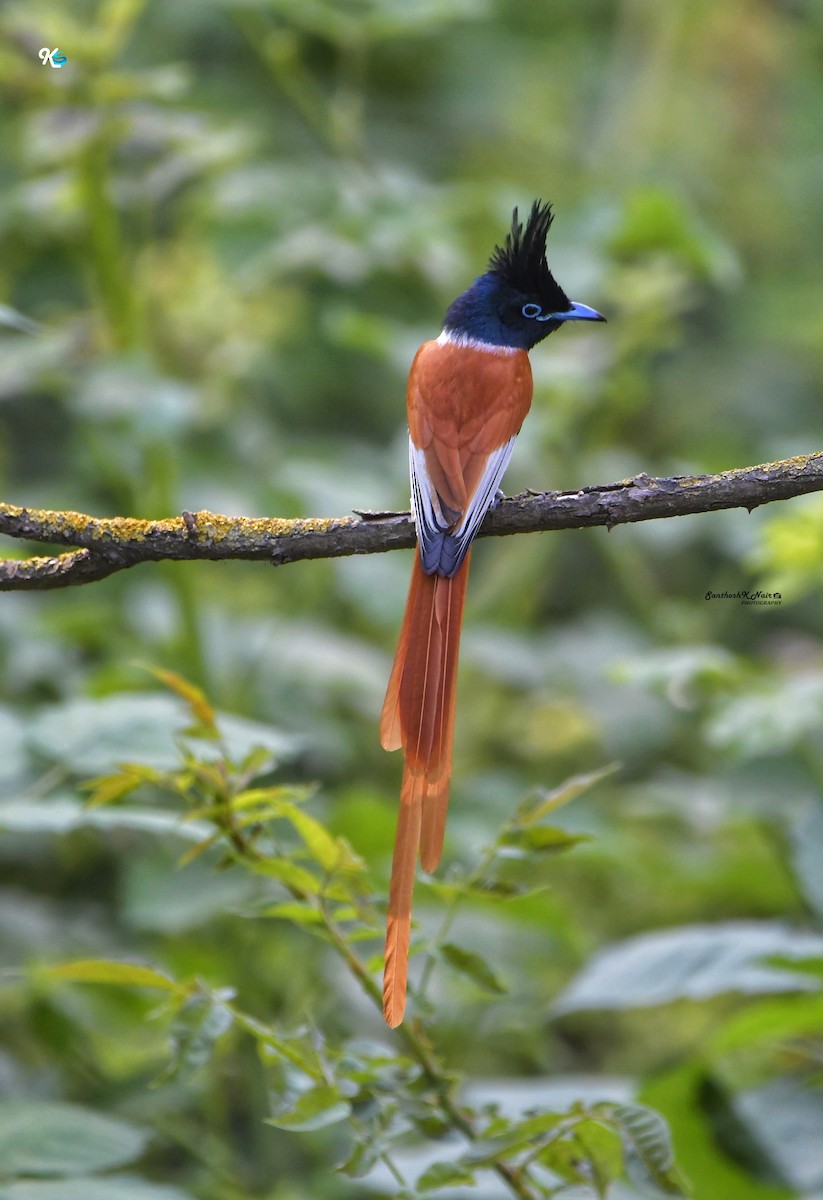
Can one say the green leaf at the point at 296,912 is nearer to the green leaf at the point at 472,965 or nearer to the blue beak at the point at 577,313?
the green leaf at the point at 472,965

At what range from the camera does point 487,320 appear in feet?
9.18

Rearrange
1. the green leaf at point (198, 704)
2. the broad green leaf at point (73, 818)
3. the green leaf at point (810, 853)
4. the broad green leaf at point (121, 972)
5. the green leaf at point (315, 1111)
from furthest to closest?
the green leaf at point (810, 853)
the broad green leaf at point (73, 818)
the green leaf at point (198, 704)
the broad green leaf at point (121, 972)
the green leaf at point (315, 1111)

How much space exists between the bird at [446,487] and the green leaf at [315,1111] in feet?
0.38

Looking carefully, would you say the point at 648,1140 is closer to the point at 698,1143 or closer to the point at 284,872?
the point at 284,872

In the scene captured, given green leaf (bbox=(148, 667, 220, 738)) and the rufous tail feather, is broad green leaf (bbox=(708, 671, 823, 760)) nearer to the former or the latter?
the rufous tail feather

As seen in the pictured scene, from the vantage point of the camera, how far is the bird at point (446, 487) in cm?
189

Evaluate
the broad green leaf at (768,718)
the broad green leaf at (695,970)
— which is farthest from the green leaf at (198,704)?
the broad green leaf at (768,718)

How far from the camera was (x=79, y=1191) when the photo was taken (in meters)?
1.81

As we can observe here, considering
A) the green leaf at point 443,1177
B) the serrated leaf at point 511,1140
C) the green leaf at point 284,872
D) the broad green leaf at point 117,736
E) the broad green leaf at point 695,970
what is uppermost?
the broad green leaf at point 117,736

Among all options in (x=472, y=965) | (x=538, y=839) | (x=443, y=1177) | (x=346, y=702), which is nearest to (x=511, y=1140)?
(x=443, y=1177)

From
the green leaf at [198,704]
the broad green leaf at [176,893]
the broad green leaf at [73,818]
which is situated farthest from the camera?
the broad green leaf at [176,893]

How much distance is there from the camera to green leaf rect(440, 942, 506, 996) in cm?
179

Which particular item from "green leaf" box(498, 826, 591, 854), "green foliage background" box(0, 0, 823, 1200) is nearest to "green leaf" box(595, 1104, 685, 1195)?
"green foliage background" box(0, 0, 823, 1200)

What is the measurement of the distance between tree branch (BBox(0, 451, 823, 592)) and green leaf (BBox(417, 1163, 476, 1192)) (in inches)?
31.7
